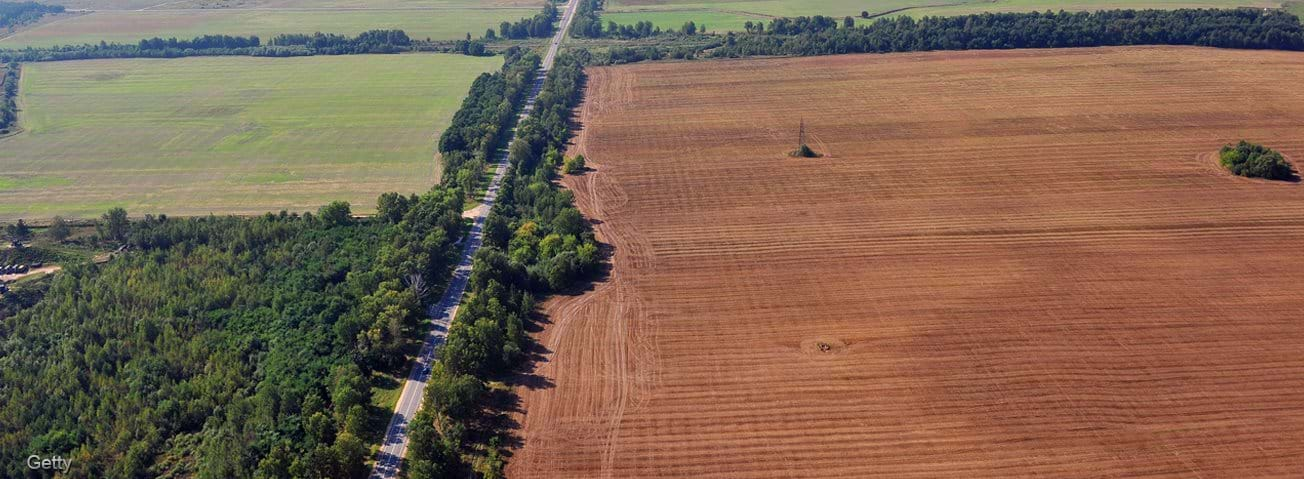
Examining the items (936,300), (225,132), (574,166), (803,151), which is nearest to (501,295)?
(574,166)

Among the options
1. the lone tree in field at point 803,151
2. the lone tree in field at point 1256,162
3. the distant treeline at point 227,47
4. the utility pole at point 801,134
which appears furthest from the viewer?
the distant treeline at point 227,47

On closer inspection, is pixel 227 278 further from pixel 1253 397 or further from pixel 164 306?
Answer: pixel 1253 397

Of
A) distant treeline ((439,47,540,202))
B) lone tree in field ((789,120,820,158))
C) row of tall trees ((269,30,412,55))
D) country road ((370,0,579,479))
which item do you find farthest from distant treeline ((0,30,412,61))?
lone tree in field ((789,120,820,158))

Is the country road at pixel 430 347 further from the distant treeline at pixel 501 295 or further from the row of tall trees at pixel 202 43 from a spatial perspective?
the row of tall trees at pixel 202 43

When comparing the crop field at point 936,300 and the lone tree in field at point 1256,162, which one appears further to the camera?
the lone tree in field at point 1256,162

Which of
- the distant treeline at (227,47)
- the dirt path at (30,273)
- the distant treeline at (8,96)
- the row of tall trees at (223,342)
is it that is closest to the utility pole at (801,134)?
the row of tall trees at (223,342)
